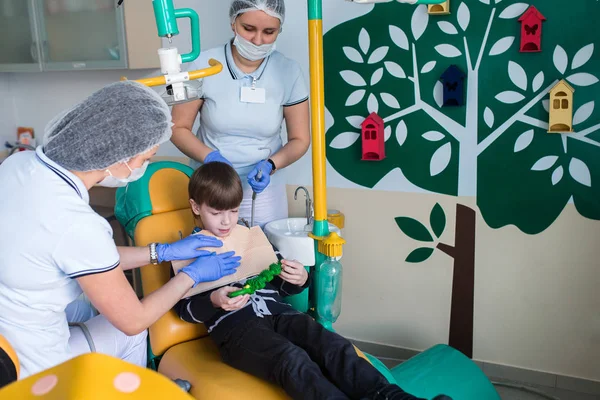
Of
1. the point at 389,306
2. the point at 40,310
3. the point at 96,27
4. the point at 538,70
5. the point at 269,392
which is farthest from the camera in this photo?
the point at 96,27

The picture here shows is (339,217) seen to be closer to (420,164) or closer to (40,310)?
(420,164)

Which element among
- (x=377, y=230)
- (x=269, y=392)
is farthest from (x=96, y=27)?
(x=269, y=392)

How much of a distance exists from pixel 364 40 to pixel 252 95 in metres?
0.59

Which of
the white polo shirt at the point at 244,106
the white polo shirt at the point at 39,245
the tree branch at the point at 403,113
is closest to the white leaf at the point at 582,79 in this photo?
the tree branch at the point at 403,113

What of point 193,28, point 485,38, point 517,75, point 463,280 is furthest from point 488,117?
point 193,28

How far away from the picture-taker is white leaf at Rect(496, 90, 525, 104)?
202cm

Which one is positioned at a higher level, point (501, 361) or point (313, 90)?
point (313, 90)

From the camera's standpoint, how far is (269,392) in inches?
52.4

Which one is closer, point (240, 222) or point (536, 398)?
point (240, 222)

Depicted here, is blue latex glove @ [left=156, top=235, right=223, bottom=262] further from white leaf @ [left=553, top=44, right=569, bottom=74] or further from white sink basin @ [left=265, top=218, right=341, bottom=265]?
white leaf @ [left=553, top=44, right=569, bottom=74]

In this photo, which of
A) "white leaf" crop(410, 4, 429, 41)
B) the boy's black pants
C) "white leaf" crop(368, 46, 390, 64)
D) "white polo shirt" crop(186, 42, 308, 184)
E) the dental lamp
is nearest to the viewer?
the boy's black pants

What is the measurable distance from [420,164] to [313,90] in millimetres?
760

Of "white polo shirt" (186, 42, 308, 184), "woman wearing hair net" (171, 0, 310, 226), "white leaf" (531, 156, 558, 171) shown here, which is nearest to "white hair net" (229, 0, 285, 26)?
"woman wearing hair net" (171, 0, 310, 226)

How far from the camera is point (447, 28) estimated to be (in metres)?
2.07
